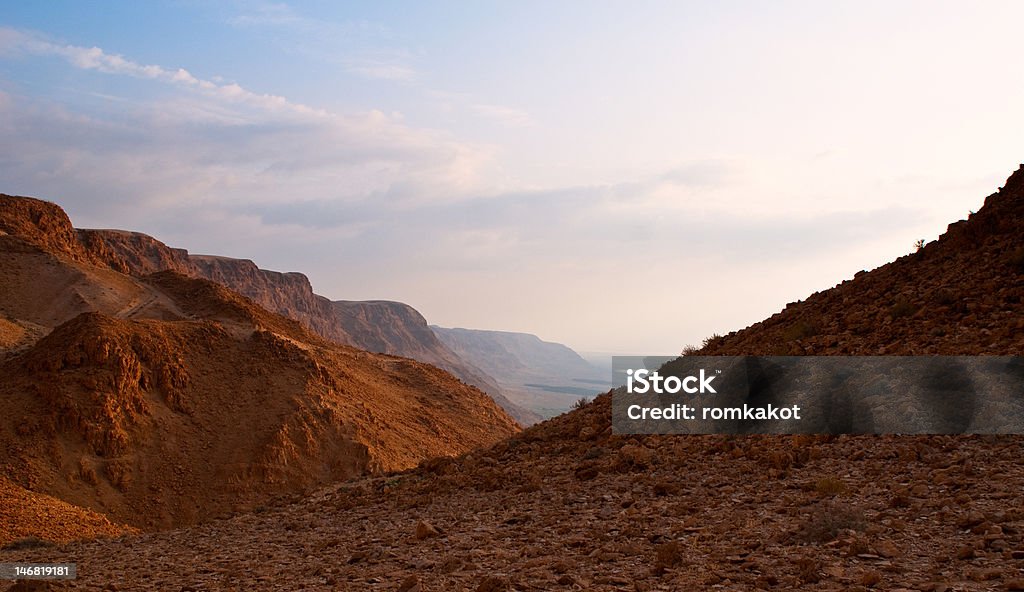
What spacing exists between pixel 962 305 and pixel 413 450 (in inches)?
1114

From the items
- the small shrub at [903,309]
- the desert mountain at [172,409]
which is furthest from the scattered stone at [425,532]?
the desert mountain at [172,409]

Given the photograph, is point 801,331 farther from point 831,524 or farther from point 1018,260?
point 831,524

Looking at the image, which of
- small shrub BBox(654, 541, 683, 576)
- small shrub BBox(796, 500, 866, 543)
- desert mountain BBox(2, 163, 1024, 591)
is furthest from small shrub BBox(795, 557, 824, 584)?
small shrub BBox(654, 541, 683, 576)

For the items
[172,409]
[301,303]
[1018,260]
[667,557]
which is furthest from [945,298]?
[301,303]

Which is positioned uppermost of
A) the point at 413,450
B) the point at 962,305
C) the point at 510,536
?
the point at 962,305

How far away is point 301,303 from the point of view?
11888 centimetres

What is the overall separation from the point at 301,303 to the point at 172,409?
3632 inches

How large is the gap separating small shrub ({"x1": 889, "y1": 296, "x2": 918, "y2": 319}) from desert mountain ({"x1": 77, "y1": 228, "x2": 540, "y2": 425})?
200 feet

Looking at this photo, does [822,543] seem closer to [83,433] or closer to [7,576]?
[7,576]

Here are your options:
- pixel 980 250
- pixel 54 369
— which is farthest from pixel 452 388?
pixel 980 250

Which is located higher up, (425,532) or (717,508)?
(717,508)

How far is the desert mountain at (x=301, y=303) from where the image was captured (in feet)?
270

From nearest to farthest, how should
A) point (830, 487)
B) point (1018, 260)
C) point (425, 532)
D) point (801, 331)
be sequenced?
point (830, 487), point (425, 532), point (1018, 260), point (801, 331)

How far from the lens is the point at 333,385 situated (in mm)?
36000
